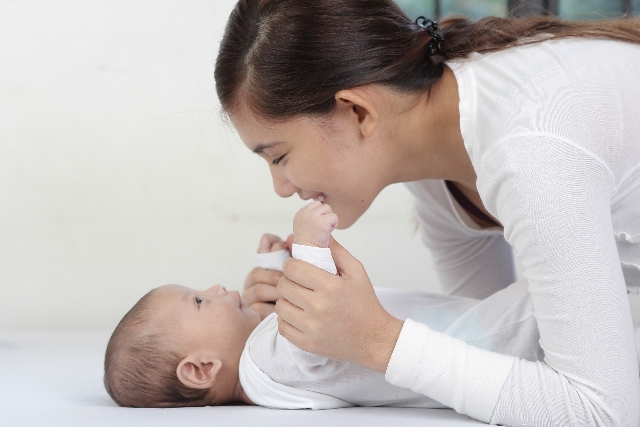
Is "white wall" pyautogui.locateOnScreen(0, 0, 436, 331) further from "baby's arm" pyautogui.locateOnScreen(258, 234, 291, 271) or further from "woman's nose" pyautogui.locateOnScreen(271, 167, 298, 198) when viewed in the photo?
"woman's nose" pyautogui.locateOnScreen(271, 167, 298, 198)

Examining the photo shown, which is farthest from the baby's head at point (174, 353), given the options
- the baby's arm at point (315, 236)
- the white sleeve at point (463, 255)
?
the white sleeve at point (463, 255)

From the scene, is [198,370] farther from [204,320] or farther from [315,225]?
[315,225]

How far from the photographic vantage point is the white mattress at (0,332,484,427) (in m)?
1.09

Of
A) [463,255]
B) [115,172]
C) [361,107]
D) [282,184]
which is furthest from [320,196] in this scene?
[115,172]

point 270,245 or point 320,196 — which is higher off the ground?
point 320,196

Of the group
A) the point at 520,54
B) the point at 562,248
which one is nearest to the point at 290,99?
the point at 520,54

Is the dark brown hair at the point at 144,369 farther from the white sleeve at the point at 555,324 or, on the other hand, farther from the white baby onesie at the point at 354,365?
the white sleeve at the point at 555,324

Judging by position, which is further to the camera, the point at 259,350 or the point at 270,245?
the point at 270,245

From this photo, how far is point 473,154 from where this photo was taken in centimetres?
114

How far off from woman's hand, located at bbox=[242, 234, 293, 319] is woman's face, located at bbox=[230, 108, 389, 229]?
0.26 meters

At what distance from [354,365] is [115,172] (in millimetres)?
1461

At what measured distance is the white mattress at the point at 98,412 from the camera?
3.58ft

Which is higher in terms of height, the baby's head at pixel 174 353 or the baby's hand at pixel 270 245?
the baby's hand at pixel 270 245

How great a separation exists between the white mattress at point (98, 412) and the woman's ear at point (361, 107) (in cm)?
47
